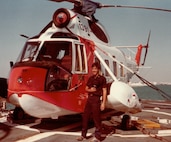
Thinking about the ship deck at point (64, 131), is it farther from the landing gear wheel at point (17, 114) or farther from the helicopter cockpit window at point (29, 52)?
the helicopter cockpit window at point (29, 52)

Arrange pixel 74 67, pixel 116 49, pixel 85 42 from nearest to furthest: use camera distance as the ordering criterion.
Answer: pixel 74 67
pixel 85 42
pixel 116 49

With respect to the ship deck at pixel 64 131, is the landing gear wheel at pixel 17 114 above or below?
above

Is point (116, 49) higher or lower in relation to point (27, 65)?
higher

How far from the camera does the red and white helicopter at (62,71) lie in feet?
25.2

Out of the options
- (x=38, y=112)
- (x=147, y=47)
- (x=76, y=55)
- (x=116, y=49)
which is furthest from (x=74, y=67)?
(x=147, y=47)

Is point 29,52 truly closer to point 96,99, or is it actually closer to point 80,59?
point 80,59

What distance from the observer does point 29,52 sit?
9.12 metres

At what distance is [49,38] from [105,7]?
3503 millimetres

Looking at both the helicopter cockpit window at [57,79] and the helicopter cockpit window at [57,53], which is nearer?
the helicopter cockpit window at [57,79]

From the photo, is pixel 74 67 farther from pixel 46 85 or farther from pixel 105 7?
pixel 105 7

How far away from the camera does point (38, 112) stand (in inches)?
305

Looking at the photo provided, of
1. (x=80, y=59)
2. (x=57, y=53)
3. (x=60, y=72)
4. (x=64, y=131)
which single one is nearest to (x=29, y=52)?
(x=57, y=53)

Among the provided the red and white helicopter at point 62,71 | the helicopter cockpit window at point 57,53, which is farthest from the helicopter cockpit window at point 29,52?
the helicopter cockpit window at point 57,53

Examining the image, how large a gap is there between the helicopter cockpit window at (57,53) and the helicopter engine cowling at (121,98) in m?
1.68
